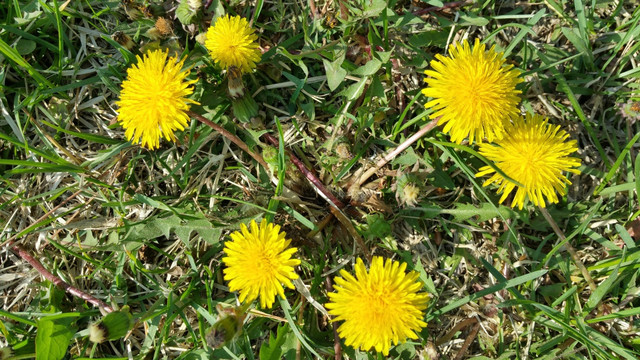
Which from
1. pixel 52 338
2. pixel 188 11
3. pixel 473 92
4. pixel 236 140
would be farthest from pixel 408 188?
pixel 52 338

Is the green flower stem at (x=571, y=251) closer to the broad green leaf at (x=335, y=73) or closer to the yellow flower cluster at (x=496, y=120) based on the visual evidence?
the yellow flower cluster at (x=496, y=120)

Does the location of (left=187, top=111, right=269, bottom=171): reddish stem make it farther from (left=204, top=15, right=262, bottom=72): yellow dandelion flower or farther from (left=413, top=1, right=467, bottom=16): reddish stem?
(left=413, top=1, right=467, bottom=16): reddish stem

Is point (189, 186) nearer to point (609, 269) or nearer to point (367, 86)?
point (367, 86)

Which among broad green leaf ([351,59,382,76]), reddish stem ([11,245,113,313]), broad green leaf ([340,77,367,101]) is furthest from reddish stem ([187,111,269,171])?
reddish stem ([11,245,113,313])

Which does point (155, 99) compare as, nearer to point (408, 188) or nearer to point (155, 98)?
point (155, 98)

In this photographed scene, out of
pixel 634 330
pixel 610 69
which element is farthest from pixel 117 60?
pixel 634 330

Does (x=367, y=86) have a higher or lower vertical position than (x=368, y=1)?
lower

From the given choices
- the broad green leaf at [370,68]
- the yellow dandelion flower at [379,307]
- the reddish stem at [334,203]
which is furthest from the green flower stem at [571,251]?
the broad green leaf at [370,68]
